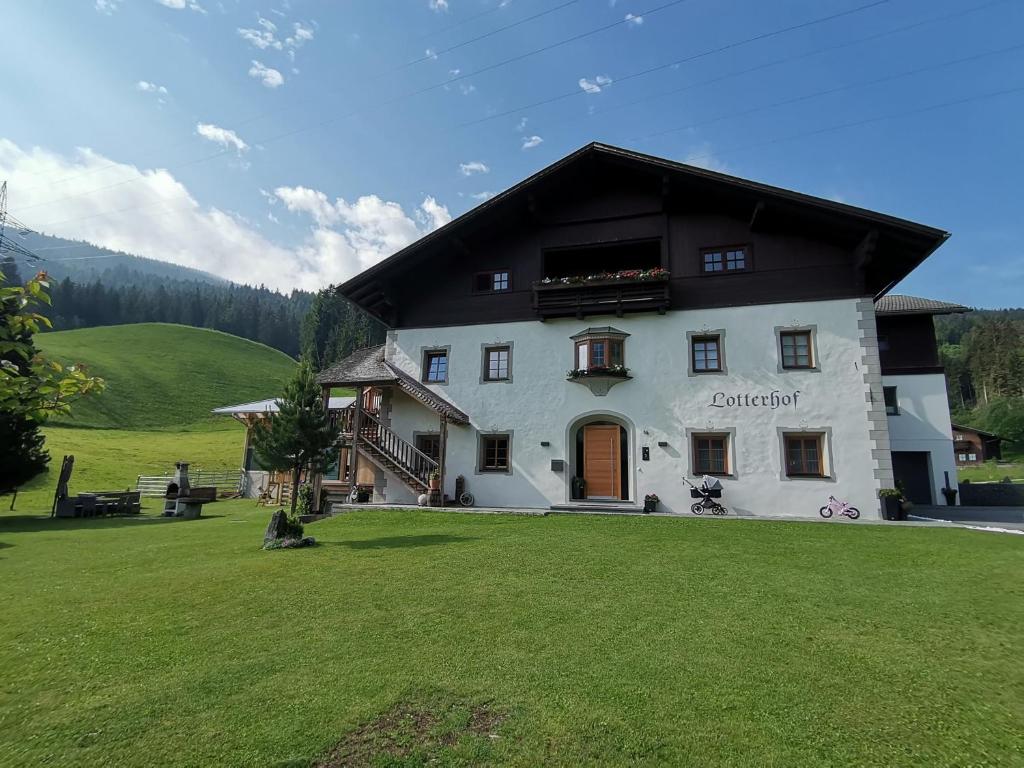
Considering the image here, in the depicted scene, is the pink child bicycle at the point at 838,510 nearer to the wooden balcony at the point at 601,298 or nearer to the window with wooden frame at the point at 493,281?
the wooden balcony at the point at 601,298

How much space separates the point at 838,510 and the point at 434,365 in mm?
12910

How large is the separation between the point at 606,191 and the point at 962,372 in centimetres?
7972

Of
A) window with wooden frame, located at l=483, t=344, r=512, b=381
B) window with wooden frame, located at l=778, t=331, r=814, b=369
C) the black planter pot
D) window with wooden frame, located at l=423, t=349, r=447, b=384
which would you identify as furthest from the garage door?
window with wooden frame, located at l=423, t=349, r=447, b=384

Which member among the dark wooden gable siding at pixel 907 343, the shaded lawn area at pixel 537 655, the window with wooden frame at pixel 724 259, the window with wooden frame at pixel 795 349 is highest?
the window with wooden frame at pixel 724 259

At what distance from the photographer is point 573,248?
16.8 metres

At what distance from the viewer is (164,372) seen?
58.4 metres

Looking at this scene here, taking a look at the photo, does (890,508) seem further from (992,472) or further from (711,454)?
(992,472)

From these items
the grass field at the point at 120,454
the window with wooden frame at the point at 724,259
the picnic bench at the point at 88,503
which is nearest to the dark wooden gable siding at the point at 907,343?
the window with wooden frame at the point at 724,259

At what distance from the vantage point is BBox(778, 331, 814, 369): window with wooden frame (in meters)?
14.4

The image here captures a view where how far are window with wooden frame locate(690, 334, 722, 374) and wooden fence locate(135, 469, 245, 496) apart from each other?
22.9m

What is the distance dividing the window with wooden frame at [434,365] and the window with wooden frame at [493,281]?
2616 mm

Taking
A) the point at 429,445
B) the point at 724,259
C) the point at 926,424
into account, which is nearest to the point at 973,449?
the point at 926,424

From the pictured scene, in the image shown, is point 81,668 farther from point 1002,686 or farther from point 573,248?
point 573,248

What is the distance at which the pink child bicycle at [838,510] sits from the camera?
516 inches
